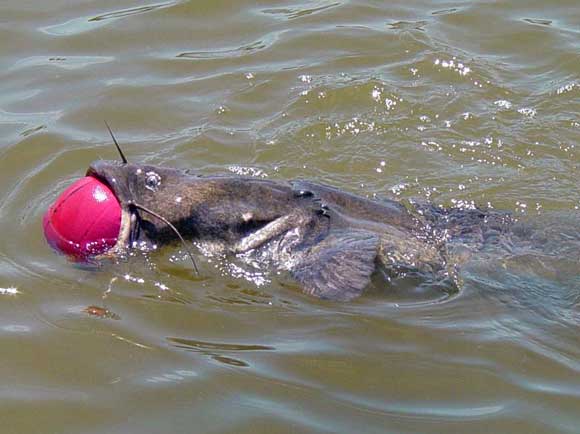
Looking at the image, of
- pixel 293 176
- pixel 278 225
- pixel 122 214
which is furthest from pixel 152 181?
pixel 293 176

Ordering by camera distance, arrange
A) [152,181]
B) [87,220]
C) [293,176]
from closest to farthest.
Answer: [87,220], [152,181], [293,176]

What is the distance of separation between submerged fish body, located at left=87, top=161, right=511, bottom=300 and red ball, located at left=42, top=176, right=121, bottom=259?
2.1 inches

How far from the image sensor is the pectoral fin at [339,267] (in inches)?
197

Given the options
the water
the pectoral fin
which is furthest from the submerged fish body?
the water

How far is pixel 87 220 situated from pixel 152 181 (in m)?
0.44

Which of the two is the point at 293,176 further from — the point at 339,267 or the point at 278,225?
the point at 339,267

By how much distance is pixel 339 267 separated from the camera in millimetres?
5059

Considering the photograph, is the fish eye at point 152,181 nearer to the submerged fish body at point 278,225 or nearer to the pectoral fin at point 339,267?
the submerged fish body at point 278,225

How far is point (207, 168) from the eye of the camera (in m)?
6.79

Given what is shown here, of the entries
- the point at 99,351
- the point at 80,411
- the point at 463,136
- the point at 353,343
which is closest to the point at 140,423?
the point at 80,411

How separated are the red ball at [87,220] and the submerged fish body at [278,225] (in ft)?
0.18

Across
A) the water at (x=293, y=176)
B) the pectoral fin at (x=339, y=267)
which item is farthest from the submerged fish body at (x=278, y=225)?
the water at (x=293, y=176)

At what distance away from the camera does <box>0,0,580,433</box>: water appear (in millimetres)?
4469

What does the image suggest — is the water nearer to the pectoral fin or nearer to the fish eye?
the pectoral fin
